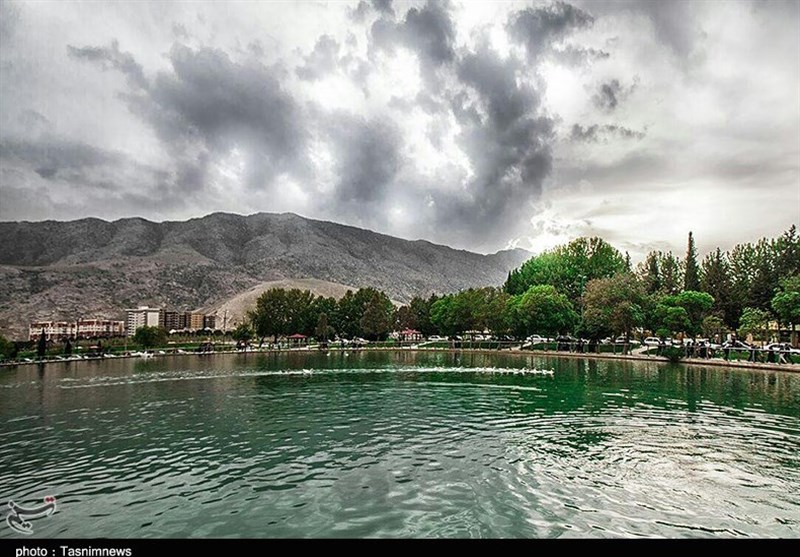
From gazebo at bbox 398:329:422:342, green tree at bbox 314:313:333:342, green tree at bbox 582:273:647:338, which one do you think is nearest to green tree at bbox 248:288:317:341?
green tree at bbox 314:313:333:342

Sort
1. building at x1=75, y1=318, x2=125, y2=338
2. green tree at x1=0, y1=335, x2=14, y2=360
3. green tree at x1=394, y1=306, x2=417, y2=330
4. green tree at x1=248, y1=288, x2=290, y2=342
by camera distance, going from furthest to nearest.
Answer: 1. building at x1=75, y1=318, x2=125, y2=338
2. green tree at x1=394, y1=306, x2=417, y2=330
3. green tree at x1=248, y1=288, x2=290, y2=342
4. green tree at x1=0, y1=335, x2=14, y2=360

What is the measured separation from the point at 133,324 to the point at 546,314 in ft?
442

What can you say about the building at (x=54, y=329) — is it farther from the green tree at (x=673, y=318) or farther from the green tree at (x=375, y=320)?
the green tree at (x=673, y=318)

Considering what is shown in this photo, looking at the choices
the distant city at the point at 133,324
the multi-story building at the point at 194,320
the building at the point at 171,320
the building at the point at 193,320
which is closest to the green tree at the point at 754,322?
the distant city at the point at 133,324

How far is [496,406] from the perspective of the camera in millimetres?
26969

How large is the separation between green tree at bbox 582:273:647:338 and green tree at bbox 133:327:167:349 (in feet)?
230

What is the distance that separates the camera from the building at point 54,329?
140 meters

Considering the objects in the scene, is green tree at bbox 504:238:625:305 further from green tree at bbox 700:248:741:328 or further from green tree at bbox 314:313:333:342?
green tree at bbox 314:313:333:342

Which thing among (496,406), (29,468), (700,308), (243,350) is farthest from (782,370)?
(243,350)

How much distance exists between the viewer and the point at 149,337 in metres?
94.6

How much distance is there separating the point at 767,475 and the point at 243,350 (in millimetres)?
86061

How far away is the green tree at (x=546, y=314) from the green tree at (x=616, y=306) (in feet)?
20.0

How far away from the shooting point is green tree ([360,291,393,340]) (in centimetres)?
10875

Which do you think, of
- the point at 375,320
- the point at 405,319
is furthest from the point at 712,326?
the point at 405,319
